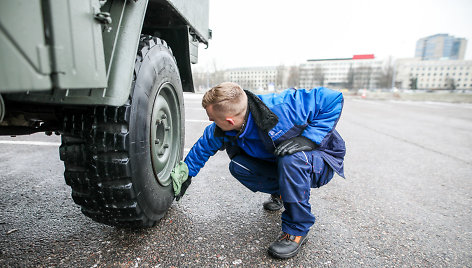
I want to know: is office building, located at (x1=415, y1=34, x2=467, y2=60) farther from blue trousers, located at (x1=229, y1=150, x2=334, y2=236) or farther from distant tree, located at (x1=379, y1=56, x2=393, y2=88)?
blue trousers, located at (x1=229, y1=150, x2=334, y2=236)

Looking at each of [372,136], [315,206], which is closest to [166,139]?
[315,206]

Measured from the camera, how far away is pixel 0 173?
273 centimetres

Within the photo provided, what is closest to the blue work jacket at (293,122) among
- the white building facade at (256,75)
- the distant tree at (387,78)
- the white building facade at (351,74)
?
the white building facade at (351,74)

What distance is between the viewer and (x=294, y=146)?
1633 millimetres

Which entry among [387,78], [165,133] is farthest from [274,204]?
[387,78]

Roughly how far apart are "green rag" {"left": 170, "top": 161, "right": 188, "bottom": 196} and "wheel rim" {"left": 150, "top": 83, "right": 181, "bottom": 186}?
0.05 meters

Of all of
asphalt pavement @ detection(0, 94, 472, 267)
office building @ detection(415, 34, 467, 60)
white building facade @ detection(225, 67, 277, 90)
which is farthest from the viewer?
office building @ detection(415, 34, 467, 60)

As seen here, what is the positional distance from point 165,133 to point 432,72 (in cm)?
12215

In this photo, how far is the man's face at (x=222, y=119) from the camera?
1610 mm

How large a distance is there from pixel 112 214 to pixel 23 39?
103cm

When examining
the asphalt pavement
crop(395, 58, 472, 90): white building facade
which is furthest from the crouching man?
crop(395, 58, 472, 90): white building facade

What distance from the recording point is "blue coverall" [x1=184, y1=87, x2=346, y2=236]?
161 centimetres

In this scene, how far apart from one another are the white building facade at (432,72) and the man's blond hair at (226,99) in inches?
4367

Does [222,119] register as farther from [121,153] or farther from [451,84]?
[451,84]
